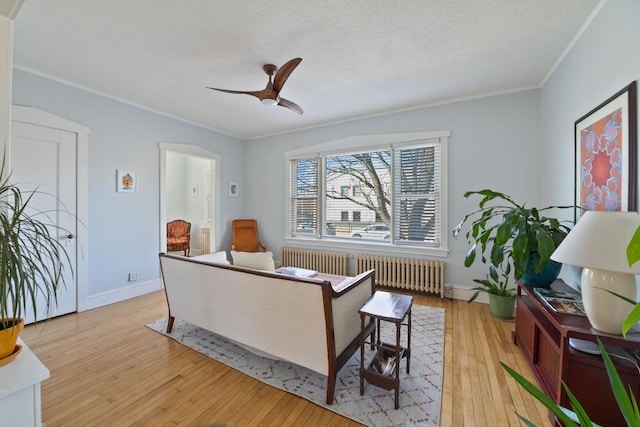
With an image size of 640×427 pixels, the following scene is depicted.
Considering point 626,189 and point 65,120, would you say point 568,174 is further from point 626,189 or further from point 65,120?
point 65,120

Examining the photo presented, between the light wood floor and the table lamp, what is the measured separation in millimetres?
766

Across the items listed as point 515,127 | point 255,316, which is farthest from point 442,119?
point 255,316

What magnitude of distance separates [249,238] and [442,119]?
3.85 m

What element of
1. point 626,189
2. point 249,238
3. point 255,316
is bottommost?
point 255,316

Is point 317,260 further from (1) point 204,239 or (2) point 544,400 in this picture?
(2) point 544,400

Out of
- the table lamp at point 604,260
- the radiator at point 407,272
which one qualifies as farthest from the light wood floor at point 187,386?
the radiator at point 407,272

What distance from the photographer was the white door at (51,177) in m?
2.73

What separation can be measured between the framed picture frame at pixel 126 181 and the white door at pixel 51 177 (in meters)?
0.46

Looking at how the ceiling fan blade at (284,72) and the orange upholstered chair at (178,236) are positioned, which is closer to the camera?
the ceiling fan blade at (284,72)

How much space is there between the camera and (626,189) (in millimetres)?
1631

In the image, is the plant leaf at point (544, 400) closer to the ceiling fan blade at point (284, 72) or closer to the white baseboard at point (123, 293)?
the ceiling fan blade at point (284, 72)

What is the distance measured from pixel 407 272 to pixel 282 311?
2.41 m

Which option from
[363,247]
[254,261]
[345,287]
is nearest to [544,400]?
[345,287]

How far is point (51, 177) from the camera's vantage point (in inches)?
116
